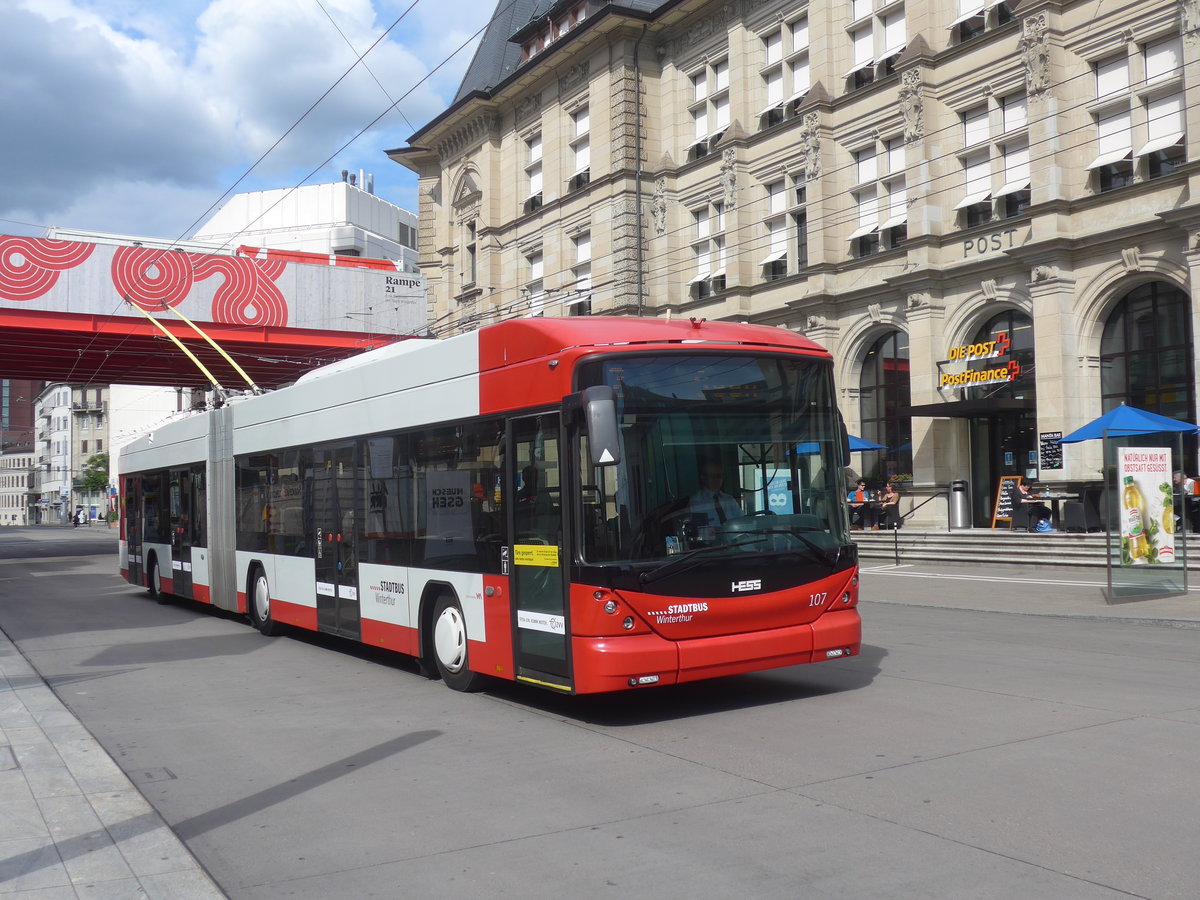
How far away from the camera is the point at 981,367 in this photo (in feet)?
88.9

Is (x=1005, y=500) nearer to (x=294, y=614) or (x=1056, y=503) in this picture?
(x=1056, y=503)

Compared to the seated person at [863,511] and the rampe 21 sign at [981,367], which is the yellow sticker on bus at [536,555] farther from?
the seated person at [863,511]

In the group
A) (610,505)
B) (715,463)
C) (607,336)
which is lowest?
(610,505)

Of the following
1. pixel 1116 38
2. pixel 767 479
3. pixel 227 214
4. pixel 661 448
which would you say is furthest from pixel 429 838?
pixel 227 214

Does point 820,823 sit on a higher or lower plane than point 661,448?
lower

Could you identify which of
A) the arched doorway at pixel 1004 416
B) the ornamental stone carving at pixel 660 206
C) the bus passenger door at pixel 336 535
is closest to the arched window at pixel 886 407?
the arched doorway at pixel 1004 416

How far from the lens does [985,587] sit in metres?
19.5

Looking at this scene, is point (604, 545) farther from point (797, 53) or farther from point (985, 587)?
point (797, 53)

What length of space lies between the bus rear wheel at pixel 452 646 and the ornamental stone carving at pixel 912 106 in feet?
71.1

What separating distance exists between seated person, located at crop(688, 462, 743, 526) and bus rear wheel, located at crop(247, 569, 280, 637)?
795cm

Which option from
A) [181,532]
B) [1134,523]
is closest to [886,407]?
[1134,523]

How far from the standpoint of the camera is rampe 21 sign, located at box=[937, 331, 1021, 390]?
2636 centimetres

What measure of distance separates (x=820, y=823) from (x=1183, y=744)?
2.86m

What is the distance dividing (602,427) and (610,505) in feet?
2.10
